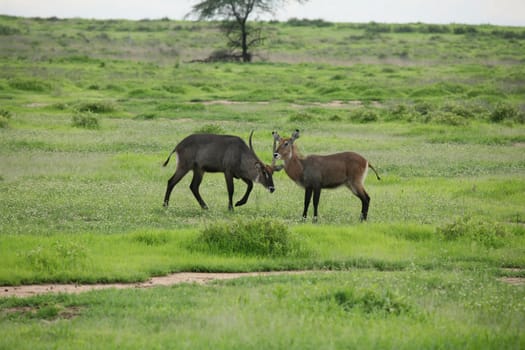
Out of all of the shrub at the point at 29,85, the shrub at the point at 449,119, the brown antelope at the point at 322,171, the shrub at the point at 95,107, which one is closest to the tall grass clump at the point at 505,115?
the shrub at the point at 449,119

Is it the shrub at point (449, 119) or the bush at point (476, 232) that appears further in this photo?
the shrub at point (449, 119)

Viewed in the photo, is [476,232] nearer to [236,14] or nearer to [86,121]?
[86,121]

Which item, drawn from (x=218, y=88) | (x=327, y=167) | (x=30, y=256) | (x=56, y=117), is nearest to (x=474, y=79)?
(x=218, y=88)

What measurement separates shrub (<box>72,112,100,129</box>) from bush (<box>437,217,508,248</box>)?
43.7 ft

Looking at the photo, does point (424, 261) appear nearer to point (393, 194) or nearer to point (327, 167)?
point (327, 167)

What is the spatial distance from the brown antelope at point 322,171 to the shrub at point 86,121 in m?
11.1

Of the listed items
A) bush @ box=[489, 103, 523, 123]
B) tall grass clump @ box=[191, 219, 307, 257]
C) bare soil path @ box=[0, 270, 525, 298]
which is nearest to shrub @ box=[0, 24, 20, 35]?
bush @ box=[489, 103, 523, 123]

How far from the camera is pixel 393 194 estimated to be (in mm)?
13664

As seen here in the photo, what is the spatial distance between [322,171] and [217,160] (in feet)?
6.01

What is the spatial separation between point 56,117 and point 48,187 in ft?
36.4

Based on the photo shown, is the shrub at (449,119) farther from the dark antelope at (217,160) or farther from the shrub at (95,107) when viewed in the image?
the dark antelope at (217,160)

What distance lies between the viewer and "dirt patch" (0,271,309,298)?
7.80m

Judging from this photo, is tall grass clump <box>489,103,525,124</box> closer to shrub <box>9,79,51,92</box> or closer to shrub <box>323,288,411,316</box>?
shrub <box>9,79,51,92</box>

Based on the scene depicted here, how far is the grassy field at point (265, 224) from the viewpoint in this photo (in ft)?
21.0
